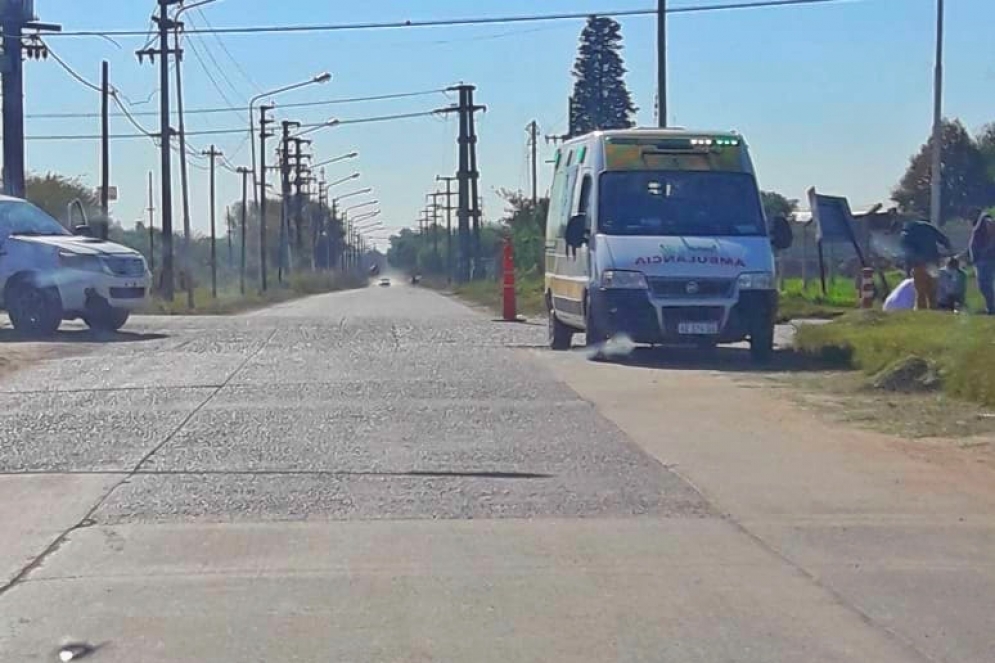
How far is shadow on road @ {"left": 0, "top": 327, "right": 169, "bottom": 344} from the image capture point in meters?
22.0

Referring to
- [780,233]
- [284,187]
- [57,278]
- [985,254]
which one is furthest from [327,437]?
[284,187]

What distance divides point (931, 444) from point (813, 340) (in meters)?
7.02

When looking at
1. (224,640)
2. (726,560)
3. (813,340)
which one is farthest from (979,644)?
(813,340)

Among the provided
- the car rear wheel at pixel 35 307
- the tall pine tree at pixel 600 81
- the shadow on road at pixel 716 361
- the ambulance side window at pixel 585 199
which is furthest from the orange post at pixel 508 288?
the tall pine tree at pixel 600 81

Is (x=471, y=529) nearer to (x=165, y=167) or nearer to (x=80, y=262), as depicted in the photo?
(x=80, y=262)

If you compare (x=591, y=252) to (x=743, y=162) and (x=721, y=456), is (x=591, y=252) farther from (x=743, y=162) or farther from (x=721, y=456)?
(x=721, y=456)

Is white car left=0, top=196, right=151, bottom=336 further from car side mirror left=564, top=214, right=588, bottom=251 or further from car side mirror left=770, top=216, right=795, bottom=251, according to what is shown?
car side mirror left=770, top=216, right=795, bottom=251

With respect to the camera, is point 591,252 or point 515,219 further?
point 515,219

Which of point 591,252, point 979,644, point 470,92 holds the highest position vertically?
point 470,92

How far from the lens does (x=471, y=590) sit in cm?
757

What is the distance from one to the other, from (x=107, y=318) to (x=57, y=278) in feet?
4.03

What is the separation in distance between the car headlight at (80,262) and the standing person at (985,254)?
12.2 meters

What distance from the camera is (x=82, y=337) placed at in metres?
22.9

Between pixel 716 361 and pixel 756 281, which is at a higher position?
pixel 756 281
